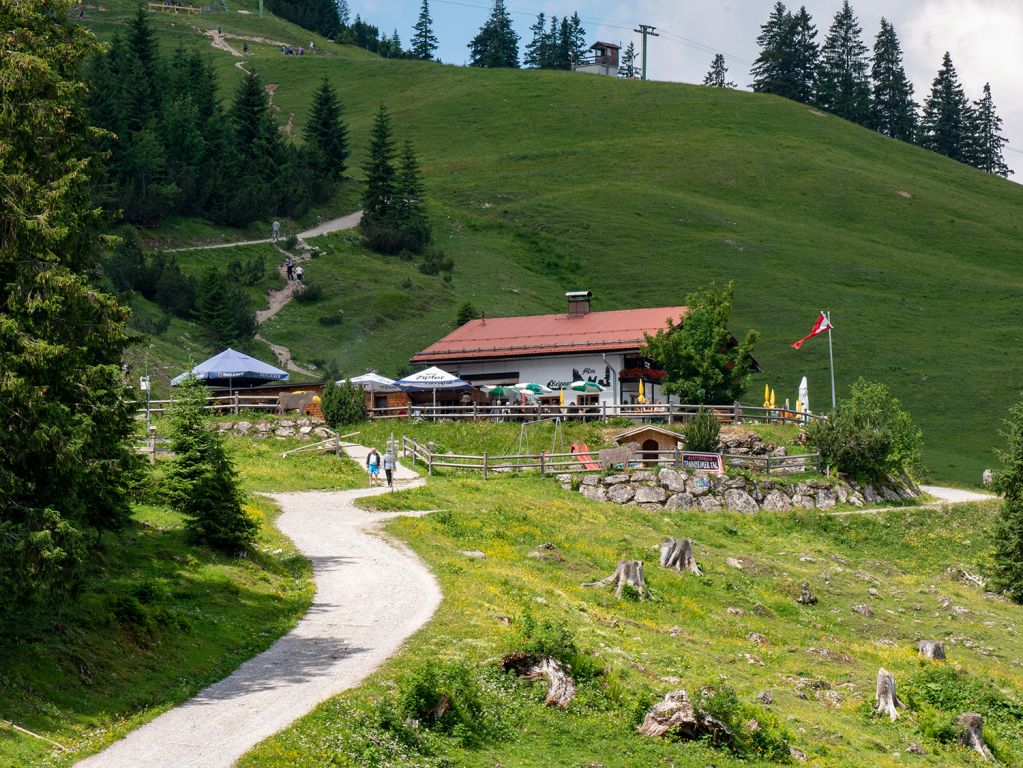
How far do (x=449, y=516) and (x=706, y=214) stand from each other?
9151 cm

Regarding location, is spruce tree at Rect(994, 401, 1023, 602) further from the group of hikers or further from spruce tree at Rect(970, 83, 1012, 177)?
spruce tree at Rect(970, 83, 1012, 177)

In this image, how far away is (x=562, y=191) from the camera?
133 m

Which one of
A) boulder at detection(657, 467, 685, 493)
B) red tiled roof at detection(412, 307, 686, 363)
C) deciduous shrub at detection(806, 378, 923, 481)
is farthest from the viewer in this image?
red tiled roof at detection(412, 307, 686, 363)

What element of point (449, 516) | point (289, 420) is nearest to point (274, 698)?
point (449, 516)

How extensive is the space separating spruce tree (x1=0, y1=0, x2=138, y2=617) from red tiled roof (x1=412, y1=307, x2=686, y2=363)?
41.0 m

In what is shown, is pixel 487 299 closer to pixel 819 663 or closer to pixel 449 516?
pixel 449 516

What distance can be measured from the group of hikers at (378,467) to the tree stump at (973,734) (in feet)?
80.0

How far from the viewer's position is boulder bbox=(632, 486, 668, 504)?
4781 cm

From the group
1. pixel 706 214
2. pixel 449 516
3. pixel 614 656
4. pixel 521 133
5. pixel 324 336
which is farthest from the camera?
pixel 521 133

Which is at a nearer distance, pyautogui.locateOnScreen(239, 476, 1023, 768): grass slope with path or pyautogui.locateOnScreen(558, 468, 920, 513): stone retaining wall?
pyautogui.locateOnScreen(239, 476, 1023, 768): grass slope with path

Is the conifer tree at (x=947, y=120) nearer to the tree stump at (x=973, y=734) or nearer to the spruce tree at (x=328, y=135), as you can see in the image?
the spruce tree at (x=328, y=135)

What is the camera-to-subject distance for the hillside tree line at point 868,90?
607 ft

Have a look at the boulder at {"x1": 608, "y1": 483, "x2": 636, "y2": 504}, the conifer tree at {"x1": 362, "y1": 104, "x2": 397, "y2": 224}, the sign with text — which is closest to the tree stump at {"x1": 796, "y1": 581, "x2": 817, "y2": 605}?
the boulder at {"x1": 608, "y1": 483, "x2": 636, "y2": 504}

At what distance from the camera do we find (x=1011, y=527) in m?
40.8
